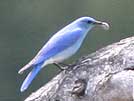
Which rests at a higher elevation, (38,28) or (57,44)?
(57,44)

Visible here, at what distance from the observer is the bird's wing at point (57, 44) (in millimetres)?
2416

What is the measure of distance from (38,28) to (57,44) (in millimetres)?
2187


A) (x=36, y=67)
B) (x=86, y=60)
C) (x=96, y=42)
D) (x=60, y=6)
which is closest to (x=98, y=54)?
(x=86, y=60)

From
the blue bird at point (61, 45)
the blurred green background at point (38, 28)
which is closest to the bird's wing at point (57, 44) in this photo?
the blue bird at point (61, 45)

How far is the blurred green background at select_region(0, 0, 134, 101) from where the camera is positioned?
448cm

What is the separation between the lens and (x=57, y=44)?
2461mm

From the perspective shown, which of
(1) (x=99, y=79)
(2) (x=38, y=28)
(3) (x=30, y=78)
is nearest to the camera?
(1) (x=99, y=79)

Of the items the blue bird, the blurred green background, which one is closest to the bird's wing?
the blue bird

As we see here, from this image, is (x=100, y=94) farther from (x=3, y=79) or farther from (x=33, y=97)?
(x=3, y=79)

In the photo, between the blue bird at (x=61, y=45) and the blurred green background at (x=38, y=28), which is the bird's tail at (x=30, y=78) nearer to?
the blue bird at (x=61, y=45)

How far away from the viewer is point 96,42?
14.7 feet

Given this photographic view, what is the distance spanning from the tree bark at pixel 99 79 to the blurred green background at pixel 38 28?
208 centimetres

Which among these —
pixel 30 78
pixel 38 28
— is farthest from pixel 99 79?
pixel 38 28

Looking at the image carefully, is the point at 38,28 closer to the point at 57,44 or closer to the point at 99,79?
the point at 57,44
